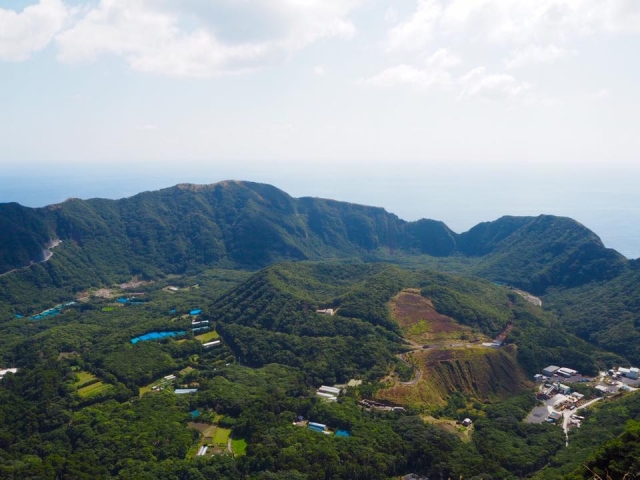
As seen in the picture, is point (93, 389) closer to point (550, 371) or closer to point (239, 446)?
point (239, 446)

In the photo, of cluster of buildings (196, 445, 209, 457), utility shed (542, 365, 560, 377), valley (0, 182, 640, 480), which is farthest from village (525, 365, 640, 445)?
cluster of buildings (196, 445, 209, 457)

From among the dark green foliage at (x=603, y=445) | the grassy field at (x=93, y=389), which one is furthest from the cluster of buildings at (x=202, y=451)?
the dark green foliage at (x=603, y=445)

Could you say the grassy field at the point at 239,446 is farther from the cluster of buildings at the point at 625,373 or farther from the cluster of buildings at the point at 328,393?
the cluster of buildings at the point at 625,373

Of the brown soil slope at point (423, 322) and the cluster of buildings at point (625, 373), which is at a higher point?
the brown soil slope at point (423, 322)

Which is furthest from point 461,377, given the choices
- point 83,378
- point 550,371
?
point 83,378

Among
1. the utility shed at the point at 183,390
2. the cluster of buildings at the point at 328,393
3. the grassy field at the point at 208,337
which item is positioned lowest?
the cluster of buildings at the point at 328,393

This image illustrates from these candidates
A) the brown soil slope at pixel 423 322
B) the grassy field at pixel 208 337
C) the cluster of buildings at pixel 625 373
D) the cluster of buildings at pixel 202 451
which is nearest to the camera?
the cluster of buildings at pixel 202 451

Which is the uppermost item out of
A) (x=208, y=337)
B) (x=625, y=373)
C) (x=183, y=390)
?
(x=208, y=337)
